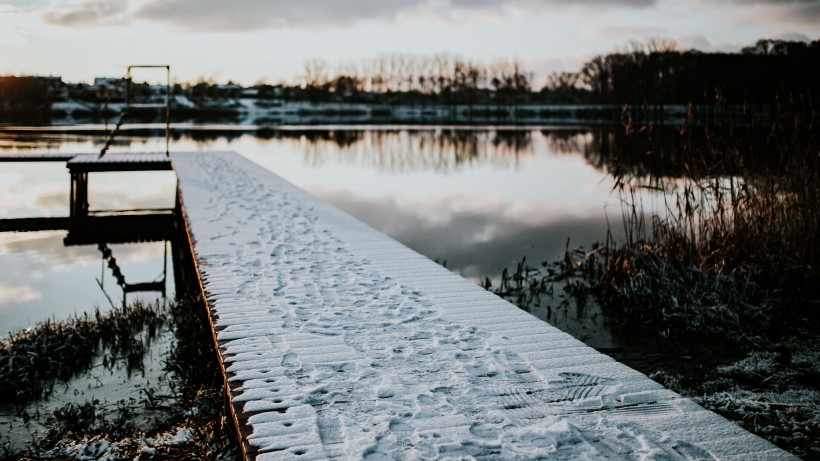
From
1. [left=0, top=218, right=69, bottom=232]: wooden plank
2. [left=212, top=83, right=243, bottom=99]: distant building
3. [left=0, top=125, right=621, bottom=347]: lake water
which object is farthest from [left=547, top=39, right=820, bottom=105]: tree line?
[left=212, top=83, right=243, bottom=99]: distant building

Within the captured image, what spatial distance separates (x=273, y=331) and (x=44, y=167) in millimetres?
17071

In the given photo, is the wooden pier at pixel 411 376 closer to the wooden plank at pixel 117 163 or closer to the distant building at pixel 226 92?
the wooden plank at pixel 117 163

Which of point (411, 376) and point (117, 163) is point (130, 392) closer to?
point (411, 376)

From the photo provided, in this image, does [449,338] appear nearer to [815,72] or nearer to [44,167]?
[815,72]

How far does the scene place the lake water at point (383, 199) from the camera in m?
7.27

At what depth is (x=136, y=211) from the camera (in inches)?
453

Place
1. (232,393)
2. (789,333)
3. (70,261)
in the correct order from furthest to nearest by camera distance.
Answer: (70,261) < (789,333) < (232,393)

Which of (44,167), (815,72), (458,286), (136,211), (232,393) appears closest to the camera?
(232,393)

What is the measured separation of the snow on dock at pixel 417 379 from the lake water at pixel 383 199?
5.85 ft

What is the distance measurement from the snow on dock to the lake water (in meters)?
1.78

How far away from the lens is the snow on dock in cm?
217

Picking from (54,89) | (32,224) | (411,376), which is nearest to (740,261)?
(411,376)

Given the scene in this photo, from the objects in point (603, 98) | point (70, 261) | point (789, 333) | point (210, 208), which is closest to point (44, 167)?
point (70, 261)

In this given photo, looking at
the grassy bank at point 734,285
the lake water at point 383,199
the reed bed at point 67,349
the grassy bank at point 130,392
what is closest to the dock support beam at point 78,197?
the lake water at point 383,199
